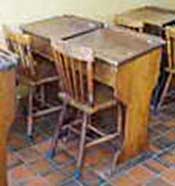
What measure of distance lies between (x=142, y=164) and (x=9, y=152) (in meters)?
0.95

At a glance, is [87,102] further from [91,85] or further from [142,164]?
[142,164]

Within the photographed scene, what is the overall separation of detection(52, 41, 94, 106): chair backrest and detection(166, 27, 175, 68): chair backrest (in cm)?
90

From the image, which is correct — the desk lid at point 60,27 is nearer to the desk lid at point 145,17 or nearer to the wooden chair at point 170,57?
the desk lid at point 145,17

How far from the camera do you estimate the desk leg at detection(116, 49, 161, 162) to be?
2957 mm

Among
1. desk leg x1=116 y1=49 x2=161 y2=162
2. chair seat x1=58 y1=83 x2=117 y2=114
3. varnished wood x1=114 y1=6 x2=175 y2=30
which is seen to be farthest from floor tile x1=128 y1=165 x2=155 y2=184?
varnished wood x1=114 y1=6 x2=175 y2=30

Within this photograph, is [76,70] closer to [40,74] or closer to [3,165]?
[40,74]

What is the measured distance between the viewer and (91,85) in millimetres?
2906

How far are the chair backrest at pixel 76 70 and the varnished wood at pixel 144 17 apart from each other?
3.67ft

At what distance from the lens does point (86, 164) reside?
3.20 m

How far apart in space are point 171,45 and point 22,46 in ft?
3.89

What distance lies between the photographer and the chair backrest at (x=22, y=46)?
3.24 m

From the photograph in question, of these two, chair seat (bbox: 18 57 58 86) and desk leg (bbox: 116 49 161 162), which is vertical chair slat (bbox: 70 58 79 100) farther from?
chair seat (bbox: 18 57 58 86)

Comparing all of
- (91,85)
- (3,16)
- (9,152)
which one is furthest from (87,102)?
(3,16)

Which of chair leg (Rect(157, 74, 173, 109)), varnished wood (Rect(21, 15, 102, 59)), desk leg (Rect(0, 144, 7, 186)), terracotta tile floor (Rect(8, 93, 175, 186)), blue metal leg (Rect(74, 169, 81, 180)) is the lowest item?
terracotta tile floor (Rect(8, 93, 175, 186))
